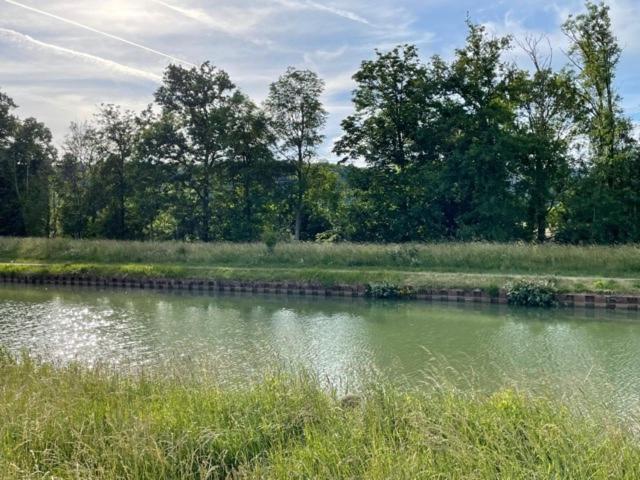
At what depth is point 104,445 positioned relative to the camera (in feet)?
12.8

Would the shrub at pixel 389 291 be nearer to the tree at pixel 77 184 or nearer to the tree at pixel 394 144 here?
the tree at pixel 394 144

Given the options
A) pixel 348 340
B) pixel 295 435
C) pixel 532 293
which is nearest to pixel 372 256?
pixel 532 293

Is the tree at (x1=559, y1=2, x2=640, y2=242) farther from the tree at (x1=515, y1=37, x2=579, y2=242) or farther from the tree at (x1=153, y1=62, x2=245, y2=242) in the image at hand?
the tree at (x1=153, y1=62, x2=245, y2=242)

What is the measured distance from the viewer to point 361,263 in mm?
20109

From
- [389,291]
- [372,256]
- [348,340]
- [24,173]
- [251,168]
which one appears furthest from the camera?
[24,173]

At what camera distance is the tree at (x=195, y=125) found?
32.3 meters

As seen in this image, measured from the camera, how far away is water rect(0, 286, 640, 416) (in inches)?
283

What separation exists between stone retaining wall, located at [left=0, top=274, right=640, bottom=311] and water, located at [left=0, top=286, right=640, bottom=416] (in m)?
0.63

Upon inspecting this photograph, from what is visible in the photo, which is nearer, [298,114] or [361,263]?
[361,263]

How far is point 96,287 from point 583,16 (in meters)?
26.4

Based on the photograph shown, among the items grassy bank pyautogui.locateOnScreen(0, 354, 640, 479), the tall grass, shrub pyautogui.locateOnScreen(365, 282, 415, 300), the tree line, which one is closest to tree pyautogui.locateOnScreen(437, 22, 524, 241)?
the tree line

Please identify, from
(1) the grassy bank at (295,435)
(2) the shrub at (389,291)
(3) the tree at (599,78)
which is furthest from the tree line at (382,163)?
(1) the grassy bank at (295,435)

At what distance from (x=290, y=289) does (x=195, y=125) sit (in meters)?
18.1

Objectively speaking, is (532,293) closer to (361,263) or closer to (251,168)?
(361,263)
